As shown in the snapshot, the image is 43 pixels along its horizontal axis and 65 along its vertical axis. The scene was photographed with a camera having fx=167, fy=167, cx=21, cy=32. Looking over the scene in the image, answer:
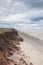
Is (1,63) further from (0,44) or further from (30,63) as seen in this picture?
(0,44)

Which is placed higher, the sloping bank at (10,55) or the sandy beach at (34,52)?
the sloping bank at (10,55)

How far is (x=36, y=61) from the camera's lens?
45344 mm

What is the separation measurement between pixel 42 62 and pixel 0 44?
46.8ft

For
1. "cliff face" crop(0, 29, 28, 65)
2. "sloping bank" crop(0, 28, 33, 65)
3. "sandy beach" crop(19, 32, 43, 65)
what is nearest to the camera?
"cliff face" crop(0, 29, 28, 65)

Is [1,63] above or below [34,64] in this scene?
above

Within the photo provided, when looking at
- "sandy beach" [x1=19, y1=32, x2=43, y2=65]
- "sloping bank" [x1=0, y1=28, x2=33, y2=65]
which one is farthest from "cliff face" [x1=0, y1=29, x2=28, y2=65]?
"sandy beach" [x1=19, y1=32, x2=43, y2=65]

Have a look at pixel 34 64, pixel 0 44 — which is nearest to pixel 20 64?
pixel 34 64

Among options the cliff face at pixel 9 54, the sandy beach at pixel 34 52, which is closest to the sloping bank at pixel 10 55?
the cliff face at pixel 9 54

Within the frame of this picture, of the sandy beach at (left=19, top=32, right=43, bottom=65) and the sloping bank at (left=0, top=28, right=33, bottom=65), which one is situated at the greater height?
the sloping bank at (left=0, top=28, right=33, bottom=65)

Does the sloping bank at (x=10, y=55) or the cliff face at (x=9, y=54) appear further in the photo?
the sloping bank at (x=10, y=55)

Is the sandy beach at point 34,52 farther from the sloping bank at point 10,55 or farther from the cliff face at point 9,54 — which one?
the cliff face at point 9,54

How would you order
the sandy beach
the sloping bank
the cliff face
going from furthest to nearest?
the sandy beach, the sloping bank, the cliff face

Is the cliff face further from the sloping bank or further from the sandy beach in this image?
the sandy beach

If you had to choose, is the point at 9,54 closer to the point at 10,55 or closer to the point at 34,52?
the point at 10,55
